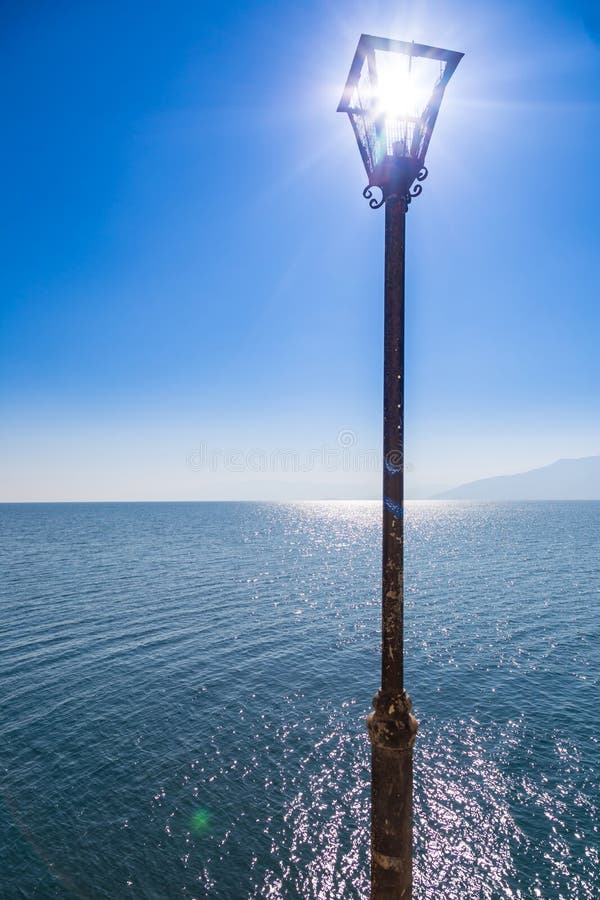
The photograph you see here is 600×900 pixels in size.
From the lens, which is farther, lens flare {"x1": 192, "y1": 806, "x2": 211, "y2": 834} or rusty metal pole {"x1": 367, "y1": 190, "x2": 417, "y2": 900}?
lens flare {"x1": 192, "y1": 806, "x2": 211, "y2": 834}

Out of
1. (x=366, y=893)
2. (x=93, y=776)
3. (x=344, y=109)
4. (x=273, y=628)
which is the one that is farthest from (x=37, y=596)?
(x=344, y=109)

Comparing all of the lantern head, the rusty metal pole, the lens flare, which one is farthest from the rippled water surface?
the lantern head

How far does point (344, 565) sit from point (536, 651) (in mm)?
43591

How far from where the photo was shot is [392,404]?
16.8 feet

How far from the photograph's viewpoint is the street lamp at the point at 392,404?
15.9ft

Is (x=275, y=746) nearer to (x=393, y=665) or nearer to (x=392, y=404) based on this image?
(x=393, y=665)

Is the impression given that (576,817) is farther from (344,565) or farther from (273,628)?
(344,565)

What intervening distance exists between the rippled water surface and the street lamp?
42.6ft

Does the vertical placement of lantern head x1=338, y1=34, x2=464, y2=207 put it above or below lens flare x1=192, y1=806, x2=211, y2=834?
above

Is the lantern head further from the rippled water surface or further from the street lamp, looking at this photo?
the rippled water surface

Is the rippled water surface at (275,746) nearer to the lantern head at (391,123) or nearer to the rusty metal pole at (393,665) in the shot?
the rusty metal pole at (393,665)

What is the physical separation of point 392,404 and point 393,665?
9.79ft

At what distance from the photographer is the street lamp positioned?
15.9 ft

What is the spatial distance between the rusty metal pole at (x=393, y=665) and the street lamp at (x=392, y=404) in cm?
1
